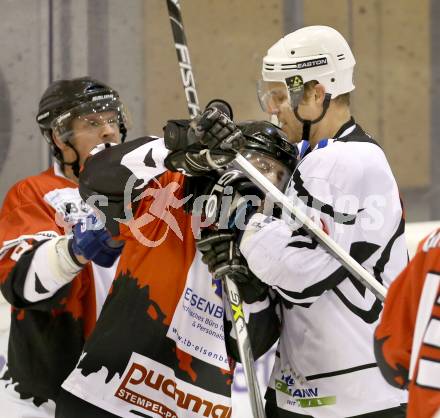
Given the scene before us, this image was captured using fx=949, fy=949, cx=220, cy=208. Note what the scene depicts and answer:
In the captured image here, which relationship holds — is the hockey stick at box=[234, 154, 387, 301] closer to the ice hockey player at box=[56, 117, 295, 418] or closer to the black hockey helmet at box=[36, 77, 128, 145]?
the ice hockey player at box=[56, 117, 295, 418]

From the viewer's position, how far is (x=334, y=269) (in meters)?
1.75

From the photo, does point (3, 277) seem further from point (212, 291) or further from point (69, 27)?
point (69, 27)

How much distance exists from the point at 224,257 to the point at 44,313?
735 millimetres

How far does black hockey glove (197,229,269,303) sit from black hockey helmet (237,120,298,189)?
0.63 feet

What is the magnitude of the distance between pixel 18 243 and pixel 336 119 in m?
0.84

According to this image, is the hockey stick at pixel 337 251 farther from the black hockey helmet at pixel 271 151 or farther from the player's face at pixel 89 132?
the player's face at pixel 89 132

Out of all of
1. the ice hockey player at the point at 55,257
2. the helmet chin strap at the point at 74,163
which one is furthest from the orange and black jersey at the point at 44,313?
the helmet chin strap at the point at 74,163

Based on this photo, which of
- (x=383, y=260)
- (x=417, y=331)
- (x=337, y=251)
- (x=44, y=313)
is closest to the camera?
(x=417, y=331)

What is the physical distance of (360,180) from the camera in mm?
1743

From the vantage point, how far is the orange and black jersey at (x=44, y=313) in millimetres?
2350

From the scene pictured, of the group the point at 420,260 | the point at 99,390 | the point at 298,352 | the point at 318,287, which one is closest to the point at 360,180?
the point at 318,287

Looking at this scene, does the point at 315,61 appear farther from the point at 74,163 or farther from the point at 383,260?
the point at 74,163

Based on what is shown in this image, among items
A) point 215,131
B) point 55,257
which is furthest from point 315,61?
point 55,257

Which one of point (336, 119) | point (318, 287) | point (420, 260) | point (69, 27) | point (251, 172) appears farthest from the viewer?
point (69, 27)
